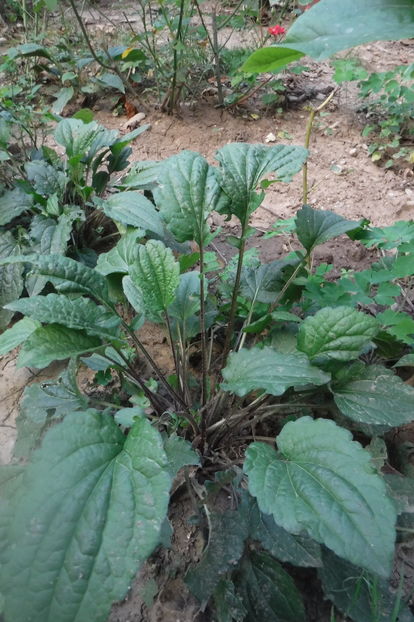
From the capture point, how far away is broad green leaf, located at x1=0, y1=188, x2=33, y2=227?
2.00 m

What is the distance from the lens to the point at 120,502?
32.9 inches

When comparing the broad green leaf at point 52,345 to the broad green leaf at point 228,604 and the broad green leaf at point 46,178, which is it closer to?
the broad green leaf at point 228,604

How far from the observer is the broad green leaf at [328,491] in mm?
824

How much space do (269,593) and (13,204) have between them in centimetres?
176

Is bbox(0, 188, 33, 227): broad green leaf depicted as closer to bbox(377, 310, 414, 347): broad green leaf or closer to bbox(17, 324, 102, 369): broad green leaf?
bbox(17, 324, 102, 369): broad green leaf

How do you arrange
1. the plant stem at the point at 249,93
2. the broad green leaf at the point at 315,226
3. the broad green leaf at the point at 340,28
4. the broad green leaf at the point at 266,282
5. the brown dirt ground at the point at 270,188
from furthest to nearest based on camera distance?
the plant stem at the point at 249,93 < the broad green leaf at the point at 266,282 < the broad green leaf at the point at 315,226 < the brown dirt ground at the point at 270,188 < the broad green leaf at the point at 340,28

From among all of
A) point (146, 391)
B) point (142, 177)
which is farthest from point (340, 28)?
point (142, 177)

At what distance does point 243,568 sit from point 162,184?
102 cm

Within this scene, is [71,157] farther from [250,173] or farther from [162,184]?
[250,173]

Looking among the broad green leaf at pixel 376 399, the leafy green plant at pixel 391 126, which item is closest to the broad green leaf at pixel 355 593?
the broad green leaf at pixel 376 399

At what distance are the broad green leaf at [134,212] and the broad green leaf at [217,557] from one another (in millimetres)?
1004

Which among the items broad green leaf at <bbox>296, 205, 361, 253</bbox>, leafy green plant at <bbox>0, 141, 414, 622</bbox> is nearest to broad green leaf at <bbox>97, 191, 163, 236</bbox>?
leafy green plant at <bbox>0, 141, 414, 622</bbox>

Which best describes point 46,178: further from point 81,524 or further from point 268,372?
point 81,524

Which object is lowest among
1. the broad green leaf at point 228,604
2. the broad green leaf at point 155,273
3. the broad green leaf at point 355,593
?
the broad green leaf at point 355,593
